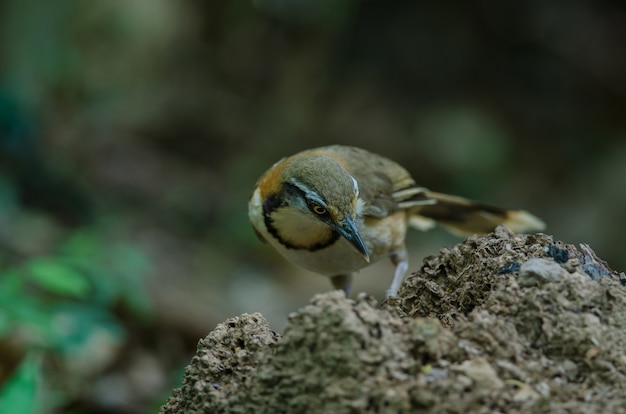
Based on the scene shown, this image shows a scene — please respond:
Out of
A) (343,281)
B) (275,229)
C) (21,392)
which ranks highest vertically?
(343,281)

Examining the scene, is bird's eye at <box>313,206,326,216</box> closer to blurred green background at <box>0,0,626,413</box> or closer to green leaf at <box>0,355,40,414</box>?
green leaf at <box>0,355,40,414</box>

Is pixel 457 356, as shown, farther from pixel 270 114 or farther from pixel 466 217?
pixel 270 114

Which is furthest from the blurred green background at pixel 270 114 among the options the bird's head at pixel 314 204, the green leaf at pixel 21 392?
the green leaf at pixel 21 392

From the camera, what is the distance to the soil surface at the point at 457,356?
2805mm

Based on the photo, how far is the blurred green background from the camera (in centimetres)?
1052

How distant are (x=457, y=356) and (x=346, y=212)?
2195 millimetres

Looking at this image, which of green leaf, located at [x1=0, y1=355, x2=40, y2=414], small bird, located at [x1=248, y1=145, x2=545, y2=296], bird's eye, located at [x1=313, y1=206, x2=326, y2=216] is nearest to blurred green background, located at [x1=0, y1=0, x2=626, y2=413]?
small bird, located at [x1=248, y1=145, x2=545, y2=296]

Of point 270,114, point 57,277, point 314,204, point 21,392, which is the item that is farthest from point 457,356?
point 270,114

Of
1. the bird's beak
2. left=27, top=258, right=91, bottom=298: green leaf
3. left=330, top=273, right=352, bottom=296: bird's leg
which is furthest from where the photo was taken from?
left=330, top=273, right=352, bottom=296: bird's leg

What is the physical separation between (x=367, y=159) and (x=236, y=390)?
11.4ft

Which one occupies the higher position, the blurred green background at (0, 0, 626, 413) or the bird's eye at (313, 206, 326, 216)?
the blurred green background at (0, 0, 626, 413)

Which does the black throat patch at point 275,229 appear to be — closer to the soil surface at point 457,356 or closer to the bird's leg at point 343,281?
the bird's leg at point 343,281

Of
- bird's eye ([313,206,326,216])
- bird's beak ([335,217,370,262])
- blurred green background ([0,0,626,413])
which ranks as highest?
blurred green background ([0,0,626,413])

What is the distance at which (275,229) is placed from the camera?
18.5 feet
